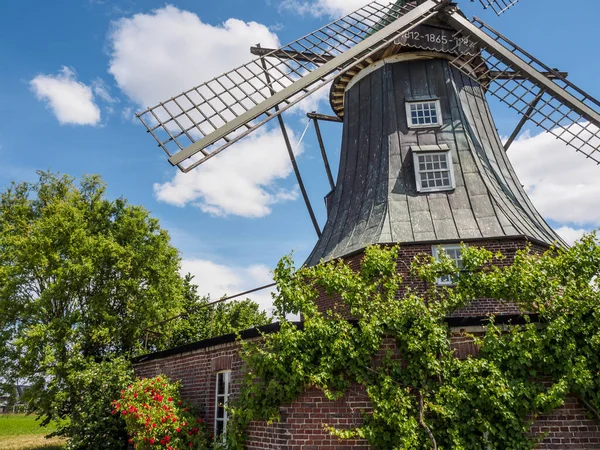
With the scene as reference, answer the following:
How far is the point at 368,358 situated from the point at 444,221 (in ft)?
13.4

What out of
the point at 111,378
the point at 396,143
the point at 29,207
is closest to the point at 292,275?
the point at 396,143

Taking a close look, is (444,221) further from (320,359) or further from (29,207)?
(29,207)

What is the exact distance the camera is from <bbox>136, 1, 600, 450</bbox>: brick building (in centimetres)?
758

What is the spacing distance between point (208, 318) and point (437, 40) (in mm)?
15064

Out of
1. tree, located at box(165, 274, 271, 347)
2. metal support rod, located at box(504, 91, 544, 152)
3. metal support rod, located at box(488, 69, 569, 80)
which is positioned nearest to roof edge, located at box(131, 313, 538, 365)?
metal support rod, located at box(504, 91, 544, 152)

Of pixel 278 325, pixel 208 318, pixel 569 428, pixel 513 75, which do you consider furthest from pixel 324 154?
pixel 208 318

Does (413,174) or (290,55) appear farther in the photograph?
(290,55)

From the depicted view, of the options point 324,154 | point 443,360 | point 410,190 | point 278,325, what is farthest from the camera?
point 324,154

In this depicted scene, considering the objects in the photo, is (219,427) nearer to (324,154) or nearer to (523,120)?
(324,154)

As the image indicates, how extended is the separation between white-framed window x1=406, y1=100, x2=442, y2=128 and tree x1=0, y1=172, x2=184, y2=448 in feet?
29.3

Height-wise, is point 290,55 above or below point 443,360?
above

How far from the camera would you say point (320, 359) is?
18.4ft

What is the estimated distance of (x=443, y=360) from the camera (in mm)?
5449

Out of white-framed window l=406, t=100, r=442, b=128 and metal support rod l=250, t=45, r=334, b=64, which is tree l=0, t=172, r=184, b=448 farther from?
white-framed window l=406, t=100, r=442, b=128
